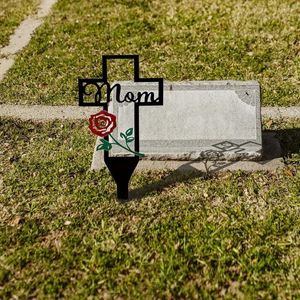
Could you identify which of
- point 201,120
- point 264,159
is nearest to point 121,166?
point 201,120

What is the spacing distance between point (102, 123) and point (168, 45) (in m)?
4.31

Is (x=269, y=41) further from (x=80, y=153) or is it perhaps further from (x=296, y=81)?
(x=80, y=153)

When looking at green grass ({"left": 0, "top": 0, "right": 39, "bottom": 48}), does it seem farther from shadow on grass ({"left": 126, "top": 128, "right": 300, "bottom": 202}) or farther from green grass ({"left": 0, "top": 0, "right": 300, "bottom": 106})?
shadow on grass ({"left": 126, "top": 128, "right": 300, "bottom": 202})

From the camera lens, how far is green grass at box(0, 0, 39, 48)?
30.7 ft

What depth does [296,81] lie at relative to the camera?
7.32 meters

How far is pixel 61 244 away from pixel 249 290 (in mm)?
1775

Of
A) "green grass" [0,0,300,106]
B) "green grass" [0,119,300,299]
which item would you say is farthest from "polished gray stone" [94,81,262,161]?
"green grass" [0,0,300,106]

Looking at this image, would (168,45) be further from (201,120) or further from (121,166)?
(121,166)

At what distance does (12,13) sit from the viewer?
33.4 feet

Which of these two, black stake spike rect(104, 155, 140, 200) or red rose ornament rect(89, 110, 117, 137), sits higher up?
red rose ornament rect(89, 110, 117, 137)

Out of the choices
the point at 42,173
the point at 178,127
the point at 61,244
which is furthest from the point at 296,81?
the point at 61,244

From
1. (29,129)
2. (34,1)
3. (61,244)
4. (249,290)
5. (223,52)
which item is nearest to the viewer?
(249,290)

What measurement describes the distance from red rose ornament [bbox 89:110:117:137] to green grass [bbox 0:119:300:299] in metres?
0.85

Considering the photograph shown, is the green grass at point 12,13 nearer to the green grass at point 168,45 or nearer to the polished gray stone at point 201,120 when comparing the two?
the green grass at point 168,45
